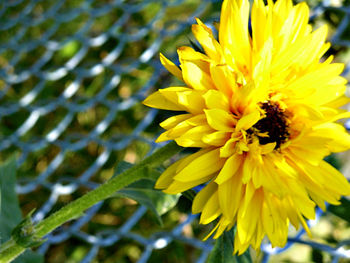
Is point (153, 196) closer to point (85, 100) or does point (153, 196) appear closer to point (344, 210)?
point (344, 210)

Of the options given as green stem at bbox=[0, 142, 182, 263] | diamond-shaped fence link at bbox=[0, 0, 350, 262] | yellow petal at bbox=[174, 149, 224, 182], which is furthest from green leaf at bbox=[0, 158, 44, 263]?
yellow petal at bbox=[174, 149, 224, 182]

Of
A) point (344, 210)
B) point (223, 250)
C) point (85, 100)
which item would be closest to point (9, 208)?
point (223, 250)

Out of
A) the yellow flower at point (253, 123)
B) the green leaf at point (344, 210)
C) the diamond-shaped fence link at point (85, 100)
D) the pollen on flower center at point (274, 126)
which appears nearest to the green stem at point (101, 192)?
the yellow flower at point (253, 123)

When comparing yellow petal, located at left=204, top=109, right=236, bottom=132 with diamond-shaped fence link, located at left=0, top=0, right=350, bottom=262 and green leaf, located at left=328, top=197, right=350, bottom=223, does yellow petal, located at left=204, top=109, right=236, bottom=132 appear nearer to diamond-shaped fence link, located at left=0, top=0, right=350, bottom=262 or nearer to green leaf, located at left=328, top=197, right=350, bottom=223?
green leaf, located at left=328, top=197, right=350, bottom=223

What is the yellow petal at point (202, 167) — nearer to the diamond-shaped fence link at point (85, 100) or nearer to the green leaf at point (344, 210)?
the green leaf at point (344, 210)

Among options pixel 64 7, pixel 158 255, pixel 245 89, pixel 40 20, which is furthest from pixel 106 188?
pixel 64 7

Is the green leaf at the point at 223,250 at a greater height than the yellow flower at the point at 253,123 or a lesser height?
lesser

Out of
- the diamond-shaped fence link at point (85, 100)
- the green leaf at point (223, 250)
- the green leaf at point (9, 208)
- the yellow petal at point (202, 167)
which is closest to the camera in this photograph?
the yellow petal at point (202, 167)
